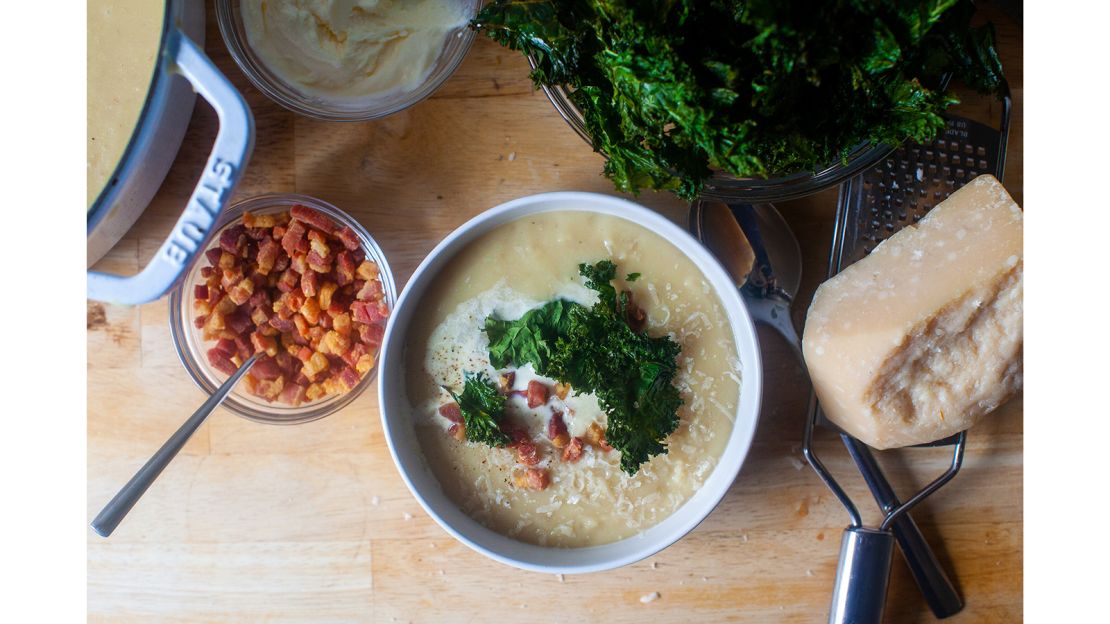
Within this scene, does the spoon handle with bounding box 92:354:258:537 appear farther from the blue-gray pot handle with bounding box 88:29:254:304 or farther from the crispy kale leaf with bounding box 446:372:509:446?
the crispy kale leaf with bounding box 446:372:509:446

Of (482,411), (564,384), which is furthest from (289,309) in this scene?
(564,384)

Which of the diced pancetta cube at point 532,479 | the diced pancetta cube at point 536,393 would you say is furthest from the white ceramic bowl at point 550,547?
the diced pancetta cube at point 536,393

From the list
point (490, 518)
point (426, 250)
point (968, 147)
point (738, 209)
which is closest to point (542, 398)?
point (490, 518)

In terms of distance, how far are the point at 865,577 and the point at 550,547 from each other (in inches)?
26.8

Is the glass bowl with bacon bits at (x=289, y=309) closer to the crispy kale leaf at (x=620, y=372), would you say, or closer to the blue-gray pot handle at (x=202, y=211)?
the blue-gray pot handle at (x=202, y=211)

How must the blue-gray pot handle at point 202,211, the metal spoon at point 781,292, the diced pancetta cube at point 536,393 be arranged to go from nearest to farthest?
the blue-gray pot handle at point 202,211
the diced pancetta cube at point 536,393
the metal spoon at point 781,292

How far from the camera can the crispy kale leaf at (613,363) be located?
4.99 feet

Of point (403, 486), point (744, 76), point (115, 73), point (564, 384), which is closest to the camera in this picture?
Result: point (744, 76)

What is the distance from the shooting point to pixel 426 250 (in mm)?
1799

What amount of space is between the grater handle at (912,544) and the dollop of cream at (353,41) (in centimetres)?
125

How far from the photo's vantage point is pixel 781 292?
5.66 ft

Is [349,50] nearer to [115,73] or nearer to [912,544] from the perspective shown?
[115,73]
